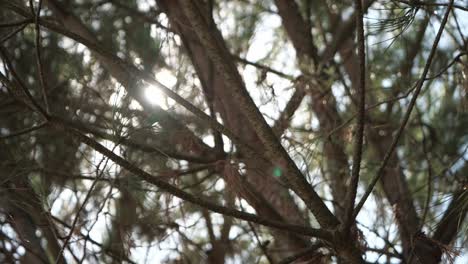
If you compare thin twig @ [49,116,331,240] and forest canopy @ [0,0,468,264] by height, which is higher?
forest canopy @ [0,0,468,264]

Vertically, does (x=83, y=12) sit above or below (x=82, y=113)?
above

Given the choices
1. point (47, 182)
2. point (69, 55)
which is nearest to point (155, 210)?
point (47, 182)

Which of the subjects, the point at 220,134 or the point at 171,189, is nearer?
the point at 171,189

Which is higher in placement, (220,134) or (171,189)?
(220,134)

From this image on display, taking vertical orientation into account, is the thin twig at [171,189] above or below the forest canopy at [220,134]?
below

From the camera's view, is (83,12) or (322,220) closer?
(322,220)

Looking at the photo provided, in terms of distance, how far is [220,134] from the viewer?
1.87 m

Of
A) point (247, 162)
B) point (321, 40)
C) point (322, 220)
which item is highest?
point (321, 40)

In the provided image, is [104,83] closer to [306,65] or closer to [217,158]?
[217,158]

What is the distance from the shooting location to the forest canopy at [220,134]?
1419mm

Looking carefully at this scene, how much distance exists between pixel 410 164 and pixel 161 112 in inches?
57.7

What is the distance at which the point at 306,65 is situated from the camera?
2.21 m

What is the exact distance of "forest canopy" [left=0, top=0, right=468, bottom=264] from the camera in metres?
1.42

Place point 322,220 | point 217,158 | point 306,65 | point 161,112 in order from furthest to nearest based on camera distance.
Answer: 1. point 306,65
2. point 217,158
3. point 161,112
4. point 322,220
